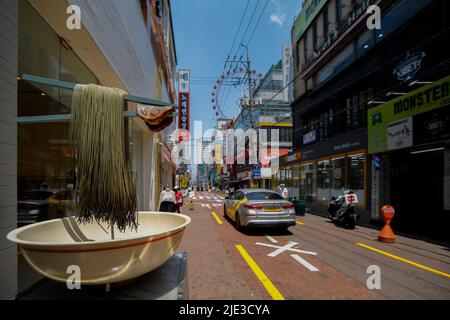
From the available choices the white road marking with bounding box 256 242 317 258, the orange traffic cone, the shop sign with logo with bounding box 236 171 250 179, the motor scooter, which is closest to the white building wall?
the white road marking with bounding box 256 242 317 258

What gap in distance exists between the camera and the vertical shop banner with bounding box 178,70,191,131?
2314 cm

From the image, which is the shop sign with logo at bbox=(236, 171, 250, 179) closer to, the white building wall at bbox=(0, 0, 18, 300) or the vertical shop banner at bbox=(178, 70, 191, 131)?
Answer: the vertical shop banner at bbox=(178, 70, 191, 131)

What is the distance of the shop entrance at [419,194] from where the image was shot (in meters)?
8.91

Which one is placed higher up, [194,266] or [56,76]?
[56,76]

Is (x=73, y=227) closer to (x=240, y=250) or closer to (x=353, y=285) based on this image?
(x=353, y=285)

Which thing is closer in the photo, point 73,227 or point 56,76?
point 73,227

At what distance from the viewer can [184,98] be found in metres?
23.1

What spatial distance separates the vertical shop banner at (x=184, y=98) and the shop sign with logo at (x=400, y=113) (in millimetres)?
16111

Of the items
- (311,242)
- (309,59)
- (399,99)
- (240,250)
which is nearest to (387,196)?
(399,99)

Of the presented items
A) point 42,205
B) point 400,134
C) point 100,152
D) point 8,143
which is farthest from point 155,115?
point 400,134

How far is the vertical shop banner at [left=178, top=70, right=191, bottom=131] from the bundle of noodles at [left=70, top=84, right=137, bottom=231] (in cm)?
2166

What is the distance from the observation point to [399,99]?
9.49 m

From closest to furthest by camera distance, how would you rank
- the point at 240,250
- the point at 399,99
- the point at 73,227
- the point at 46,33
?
the point at 73,227 → the point at 46,33 → the point at 240,250 → the point at 399,99
